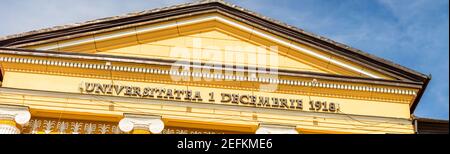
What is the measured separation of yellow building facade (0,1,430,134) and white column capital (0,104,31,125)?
0.02 meters

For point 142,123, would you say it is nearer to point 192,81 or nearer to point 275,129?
point 192,81

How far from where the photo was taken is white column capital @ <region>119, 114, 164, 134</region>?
46.7ft

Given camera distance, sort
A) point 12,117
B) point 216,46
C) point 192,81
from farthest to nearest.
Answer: point 216,46 < point 192,81 < point 12,117

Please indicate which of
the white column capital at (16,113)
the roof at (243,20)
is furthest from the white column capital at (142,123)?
the roof at (243,20)

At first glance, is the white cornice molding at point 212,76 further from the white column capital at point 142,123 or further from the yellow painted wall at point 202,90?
the white column capital at point 142,123

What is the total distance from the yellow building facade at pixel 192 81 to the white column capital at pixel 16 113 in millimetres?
24

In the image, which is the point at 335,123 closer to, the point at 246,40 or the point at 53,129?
the point at 246,40

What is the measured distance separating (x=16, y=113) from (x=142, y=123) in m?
2.93

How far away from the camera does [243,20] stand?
15.9 meters

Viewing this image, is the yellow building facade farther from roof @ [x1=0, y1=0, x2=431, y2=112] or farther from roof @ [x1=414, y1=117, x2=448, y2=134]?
roof @ [x1=414, y1=117, x2=448, y2=134]

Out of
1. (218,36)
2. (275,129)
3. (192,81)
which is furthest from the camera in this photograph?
(218,36)

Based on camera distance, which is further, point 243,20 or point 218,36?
point 218,36

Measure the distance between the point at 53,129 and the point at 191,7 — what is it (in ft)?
15.5

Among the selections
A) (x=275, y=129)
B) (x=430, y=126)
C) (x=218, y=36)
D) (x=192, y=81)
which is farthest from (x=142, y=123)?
(x=430, y=126)
